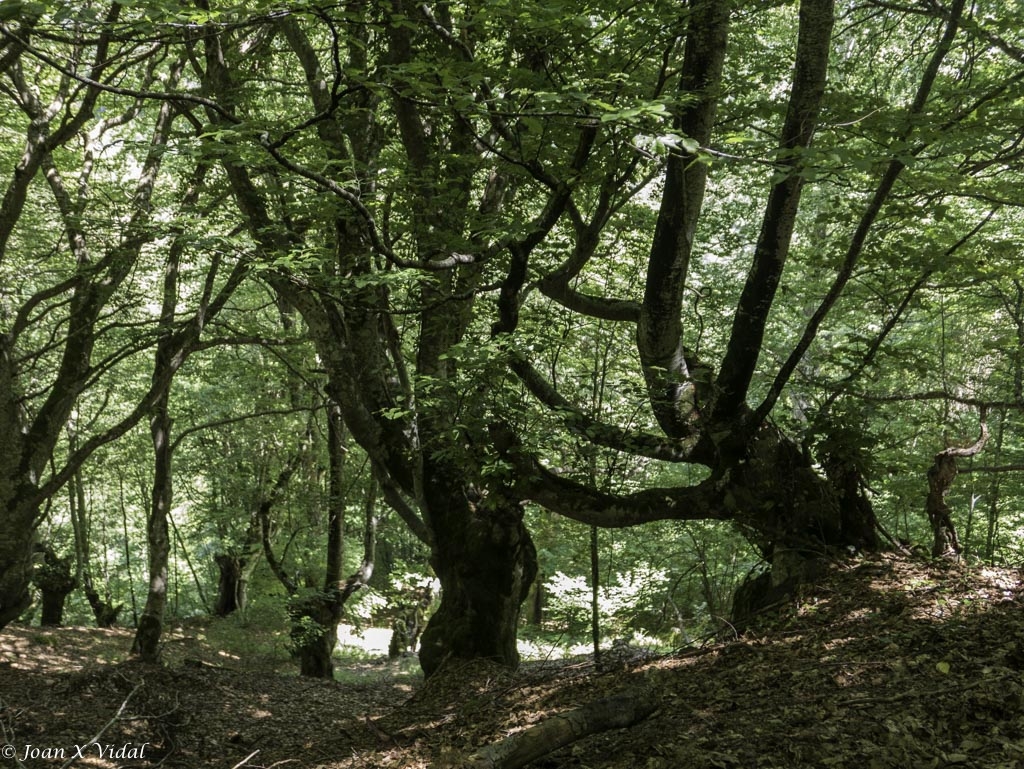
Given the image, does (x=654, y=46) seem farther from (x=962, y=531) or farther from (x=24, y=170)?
(x=962, y=531)

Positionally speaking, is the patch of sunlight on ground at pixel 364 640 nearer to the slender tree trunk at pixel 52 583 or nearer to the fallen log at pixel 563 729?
the slender tree trunk at pixel 52 583

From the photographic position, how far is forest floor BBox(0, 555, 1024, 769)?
3.14 m

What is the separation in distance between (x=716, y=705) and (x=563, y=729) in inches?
37.7

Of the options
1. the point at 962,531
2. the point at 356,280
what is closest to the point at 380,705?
the point at 356,280

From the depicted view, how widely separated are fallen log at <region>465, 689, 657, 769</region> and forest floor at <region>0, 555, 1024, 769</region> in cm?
8

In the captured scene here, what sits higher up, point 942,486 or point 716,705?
point 942,486

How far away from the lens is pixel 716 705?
156 inches

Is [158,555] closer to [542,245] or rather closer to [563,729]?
[542,245]

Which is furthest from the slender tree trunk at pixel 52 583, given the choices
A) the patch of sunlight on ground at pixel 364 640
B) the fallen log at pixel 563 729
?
the fallen log at pixel 563 729

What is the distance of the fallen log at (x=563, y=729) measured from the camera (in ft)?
11.0

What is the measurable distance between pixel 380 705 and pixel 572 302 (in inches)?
196

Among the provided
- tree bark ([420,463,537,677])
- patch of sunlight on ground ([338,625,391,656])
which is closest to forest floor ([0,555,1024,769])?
tree bark ([420,463,537,677])

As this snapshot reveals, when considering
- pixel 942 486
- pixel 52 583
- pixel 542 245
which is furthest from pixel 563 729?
pixel 52 583

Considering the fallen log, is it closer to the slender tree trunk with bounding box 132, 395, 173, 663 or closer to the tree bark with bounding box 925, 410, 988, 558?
the tree bark with bounding box 925, 410, 988, 558
